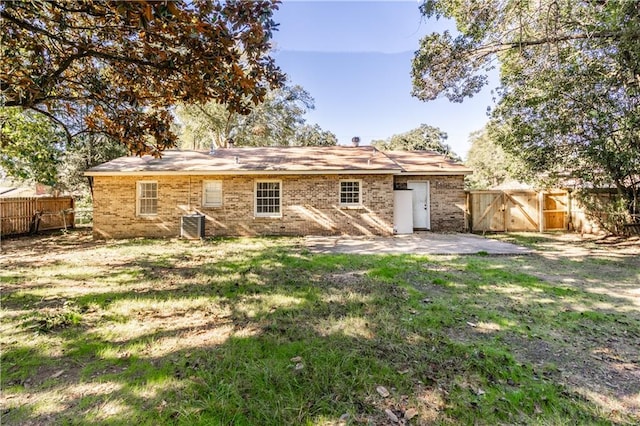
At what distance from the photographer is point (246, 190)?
12.8m

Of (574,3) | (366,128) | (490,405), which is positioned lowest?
(490,405)

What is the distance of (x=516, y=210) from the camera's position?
14531 millimetres

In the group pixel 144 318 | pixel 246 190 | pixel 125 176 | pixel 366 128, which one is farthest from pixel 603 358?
pixel 366 128

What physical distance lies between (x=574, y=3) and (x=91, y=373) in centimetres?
1107

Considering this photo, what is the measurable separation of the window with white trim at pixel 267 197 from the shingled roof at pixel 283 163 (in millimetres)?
649

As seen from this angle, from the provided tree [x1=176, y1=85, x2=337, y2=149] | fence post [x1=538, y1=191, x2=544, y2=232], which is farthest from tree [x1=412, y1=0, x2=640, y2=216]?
tree [x1=176, y1=85, x2=337, y2=149]

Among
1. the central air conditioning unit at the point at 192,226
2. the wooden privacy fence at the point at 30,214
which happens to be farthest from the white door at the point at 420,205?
the wooden privacy fence at the point at 30,214

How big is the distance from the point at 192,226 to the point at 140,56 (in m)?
7.86

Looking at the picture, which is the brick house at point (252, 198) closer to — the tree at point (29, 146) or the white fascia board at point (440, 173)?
the white fascia board at point (440, 173)

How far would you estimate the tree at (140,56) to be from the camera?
150 inches

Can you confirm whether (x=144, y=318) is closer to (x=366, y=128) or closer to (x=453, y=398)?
(x=453, y=398)

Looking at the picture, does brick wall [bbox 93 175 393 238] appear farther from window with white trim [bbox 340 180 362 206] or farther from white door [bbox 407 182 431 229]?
white door [bbox 407 182 431 229]

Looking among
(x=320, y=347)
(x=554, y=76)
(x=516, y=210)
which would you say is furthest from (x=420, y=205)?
(x=320, y=347)

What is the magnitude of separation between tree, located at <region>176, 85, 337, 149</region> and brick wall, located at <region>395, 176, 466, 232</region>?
15280mm
